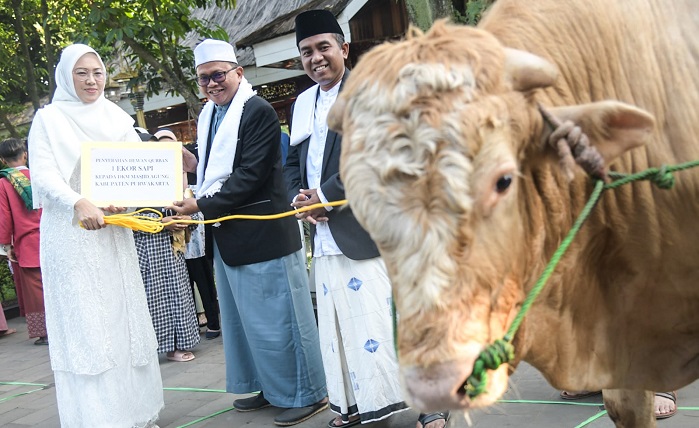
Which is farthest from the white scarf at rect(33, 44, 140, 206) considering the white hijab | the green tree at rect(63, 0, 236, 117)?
the green tree at rect(63, 0, 236, 117)

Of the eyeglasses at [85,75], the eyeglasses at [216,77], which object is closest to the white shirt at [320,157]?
the eyeglasses at [216,77]

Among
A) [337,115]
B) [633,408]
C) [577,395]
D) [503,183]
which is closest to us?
[503,183]

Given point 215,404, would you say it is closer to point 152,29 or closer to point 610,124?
point 610,124

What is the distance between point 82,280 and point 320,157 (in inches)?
70.7

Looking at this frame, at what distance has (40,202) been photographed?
193 inches

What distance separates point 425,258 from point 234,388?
374 centimetres

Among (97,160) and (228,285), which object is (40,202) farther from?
(228,285)

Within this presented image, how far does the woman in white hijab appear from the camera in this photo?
4.76 meters

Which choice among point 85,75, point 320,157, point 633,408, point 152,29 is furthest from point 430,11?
point 152,29

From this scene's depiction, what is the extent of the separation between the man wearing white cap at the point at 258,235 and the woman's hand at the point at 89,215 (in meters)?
0.53

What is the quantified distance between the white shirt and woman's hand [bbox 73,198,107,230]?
1339mm

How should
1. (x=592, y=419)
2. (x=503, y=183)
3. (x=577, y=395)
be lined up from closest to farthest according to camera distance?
(x=503, y=183)
(x=592, y=419)
(x=577, y=395)

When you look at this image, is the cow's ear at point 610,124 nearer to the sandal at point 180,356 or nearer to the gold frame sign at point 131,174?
the gold frame sign at point 131,174

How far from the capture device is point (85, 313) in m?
4.76
